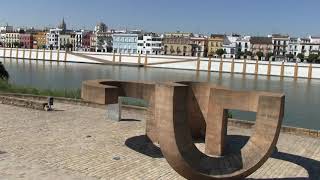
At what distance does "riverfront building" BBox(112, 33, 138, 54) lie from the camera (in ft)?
468

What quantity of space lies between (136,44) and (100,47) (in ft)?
71.5

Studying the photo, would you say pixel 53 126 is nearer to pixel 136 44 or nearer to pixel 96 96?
pixel 96 96

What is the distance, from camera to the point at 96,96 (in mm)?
14117

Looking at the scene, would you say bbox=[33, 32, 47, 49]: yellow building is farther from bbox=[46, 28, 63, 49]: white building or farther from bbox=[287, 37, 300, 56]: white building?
bbox=[287, 37, 300, 56]: white building

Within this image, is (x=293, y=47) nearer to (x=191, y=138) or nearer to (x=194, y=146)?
(x=191, y=138)

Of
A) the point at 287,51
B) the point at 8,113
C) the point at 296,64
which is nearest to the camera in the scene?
the point at 8,113

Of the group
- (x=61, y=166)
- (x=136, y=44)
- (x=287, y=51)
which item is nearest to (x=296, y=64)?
(x=287, y=51)

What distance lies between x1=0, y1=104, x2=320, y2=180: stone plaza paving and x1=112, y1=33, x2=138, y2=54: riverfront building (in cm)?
12262

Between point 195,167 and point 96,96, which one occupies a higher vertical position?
point 96,96

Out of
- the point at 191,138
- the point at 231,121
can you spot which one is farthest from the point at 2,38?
the point at 191,138

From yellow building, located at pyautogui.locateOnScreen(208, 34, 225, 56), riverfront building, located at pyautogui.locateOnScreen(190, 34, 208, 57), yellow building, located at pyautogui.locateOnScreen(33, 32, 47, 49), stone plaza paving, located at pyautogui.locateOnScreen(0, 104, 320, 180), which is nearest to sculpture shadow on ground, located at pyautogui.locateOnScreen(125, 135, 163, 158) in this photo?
stone plaza paving, located at pyautogui.locateOnScreen(0, 104, 320, 180)

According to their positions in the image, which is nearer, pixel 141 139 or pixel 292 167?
pixel 292 167

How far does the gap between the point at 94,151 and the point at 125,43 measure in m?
133

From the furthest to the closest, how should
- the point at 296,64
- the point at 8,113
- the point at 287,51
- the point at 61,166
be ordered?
1. the point at 287,51
2. the point at 296,64
3. the point at 8,113
4. the point at 61,166
